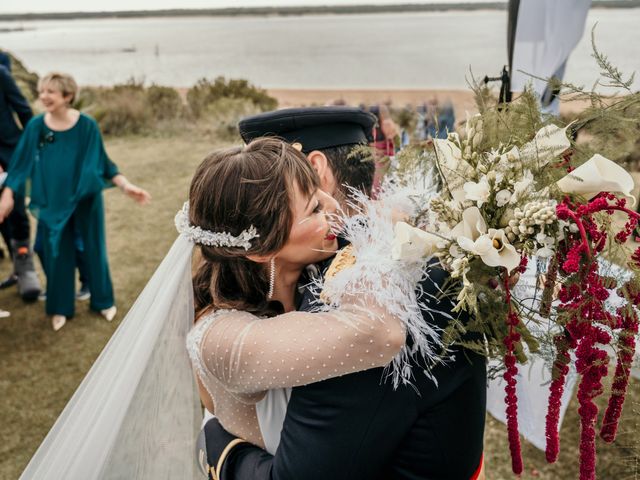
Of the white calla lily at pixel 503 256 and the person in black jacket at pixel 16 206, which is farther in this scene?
the person in black jacket at pixel 16 206

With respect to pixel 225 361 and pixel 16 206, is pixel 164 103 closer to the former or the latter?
pixel 16 206

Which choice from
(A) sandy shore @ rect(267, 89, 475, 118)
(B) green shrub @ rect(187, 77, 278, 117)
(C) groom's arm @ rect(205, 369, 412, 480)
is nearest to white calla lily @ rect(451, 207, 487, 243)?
(C) groom's arm @ rect(205, 369, 412, 480)

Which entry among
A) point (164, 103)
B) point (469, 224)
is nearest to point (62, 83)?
point (469, 224)

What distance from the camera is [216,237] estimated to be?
1.51 metres

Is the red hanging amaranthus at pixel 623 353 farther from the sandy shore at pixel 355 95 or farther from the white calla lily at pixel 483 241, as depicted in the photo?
the sandy shore at pixel 355 95

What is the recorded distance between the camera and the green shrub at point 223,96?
1399 cm

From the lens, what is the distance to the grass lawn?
311cm

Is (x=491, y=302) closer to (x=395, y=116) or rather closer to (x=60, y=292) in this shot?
(x=60, y=292)

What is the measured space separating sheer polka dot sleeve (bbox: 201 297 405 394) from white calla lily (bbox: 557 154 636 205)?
0.46 metres

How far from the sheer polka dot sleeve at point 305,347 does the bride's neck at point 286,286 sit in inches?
11.1

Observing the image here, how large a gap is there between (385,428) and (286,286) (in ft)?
2.00

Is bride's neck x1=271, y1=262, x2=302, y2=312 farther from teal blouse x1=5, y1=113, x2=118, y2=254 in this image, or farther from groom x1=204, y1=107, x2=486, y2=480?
teal blouse x1=5, y1=113, x2=118, y2=254

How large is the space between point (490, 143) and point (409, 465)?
0.77 metres

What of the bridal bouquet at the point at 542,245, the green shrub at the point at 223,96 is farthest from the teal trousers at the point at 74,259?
the green shrub at the point at 223,96
